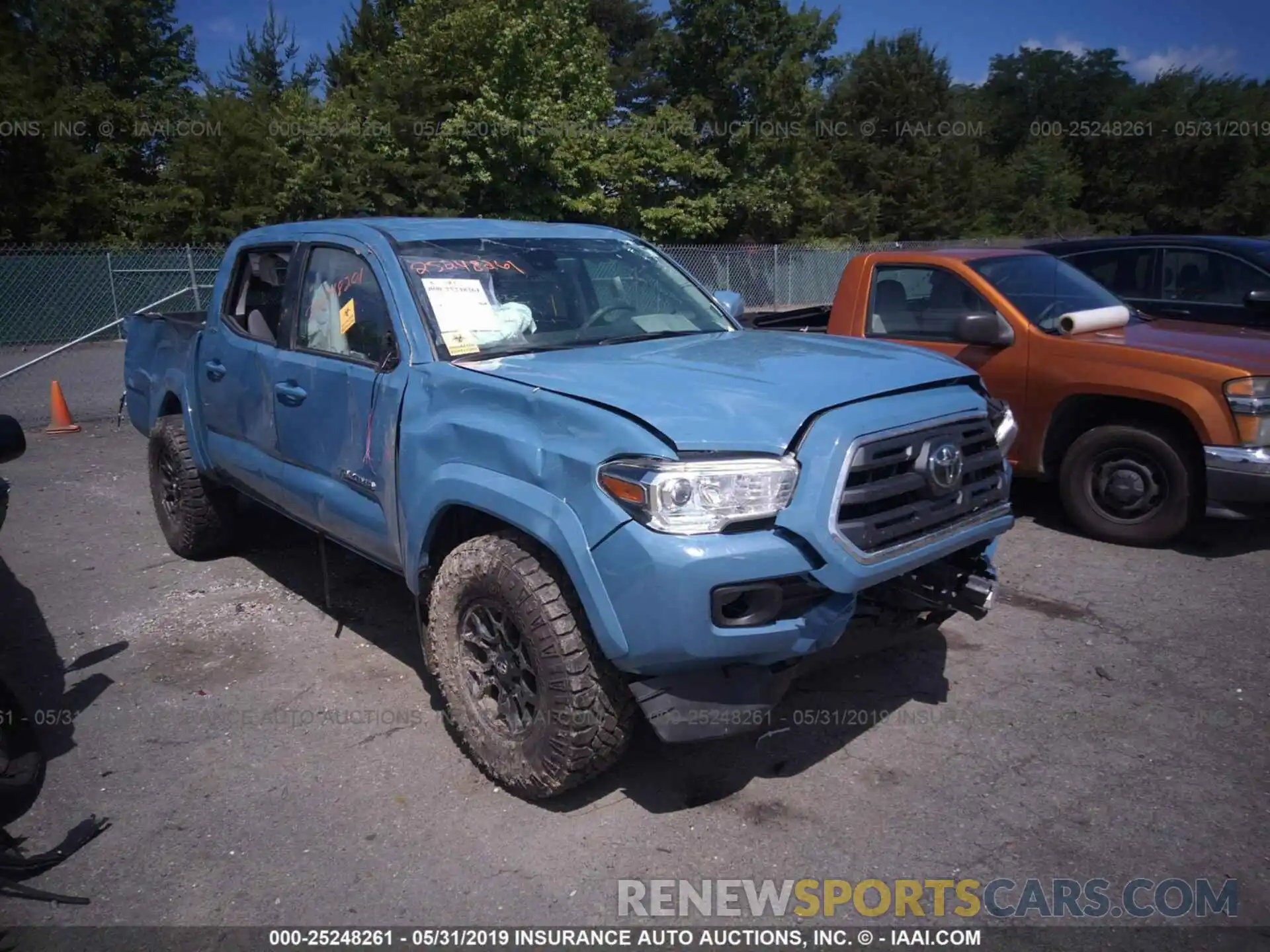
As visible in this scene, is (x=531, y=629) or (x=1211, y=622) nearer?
(x=531, y=629)

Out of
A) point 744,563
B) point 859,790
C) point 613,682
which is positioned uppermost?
point 744,563

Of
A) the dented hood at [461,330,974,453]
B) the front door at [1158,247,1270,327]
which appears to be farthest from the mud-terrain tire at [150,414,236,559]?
the front door at [1158,247,1270,327]

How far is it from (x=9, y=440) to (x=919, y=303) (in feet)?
17.9

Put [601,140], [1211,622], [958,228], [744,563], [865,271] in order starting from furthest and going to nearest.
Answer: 1. [958,228]
2. [601,140]
3. [865,271]
4. [1211,622]
5. [744,563]

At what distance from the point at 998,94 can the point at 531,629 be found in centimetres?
6842

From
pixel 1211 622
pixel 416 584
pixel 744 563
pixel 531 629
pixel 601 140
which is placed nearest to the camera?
pixel 744 563

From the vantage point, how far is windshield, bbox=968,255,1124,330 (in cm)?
643

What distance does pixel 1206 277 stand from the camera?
8.02 meters

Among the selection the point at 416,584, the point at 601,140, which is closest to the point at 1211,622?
the point at 416,584

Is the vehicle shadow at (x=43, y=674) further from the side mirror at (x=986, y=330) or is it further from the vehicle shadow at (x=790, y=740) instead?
the side mirror at (x=986, y=330)

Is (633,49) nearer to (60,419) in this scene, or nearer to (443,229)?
(60,419)

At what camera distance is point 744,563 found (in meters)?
2.81

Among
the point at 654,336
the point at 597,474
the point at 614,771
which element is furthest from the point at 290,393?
the point at 614,771

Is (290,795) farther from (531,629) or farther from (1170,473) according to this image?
(1170,473)
